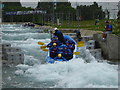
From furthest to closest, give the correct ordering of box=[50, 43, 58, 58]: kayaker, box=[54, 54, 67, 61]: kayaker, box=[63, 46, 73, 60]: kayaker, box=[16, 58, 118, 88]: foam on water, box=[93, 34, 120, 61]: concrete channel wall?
1. box=[93, 34, 120, 61]: concrete channel wall
2. box=[50, 43, 58, 58]: kayaker
3. box=[63, 46, 73, 60]: kayaker
4. box=[54, 54, 67, 61]: kayaker
5. box=[16, 58, 118, 88]: foam on water

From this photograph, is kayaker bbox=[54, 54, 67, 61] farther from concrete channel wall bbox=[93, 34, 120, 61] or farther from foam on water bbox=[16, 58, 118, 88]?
concrete channel wall bbox=[93, 34, 120, 61]

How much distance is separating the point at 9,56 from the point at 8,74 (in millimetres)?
2671

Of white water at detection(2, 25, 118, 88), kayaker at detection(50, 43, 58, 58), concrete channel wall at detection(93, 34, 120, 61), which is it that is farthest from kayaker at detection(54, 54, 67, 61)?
concrete channel wall at detection(93, 34, 120, 61)

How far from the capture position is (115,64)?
52.9 feet

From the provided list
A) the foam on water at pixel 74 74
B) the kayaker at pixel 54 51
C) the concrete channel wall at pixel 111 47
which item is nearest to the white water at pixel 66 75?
the foam on water at pixel 74 74

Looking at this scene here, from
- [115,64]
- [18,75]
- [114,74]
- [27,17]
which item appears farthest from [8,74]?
[27,17]

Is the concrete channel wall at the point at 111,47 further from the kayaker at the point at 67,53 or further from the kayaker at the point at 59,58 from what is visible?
the kayaker at the point at 59,58

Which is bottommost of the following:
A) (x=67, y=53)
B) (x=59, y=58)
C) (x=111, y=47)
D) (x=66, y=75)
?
(x=66, y=75)

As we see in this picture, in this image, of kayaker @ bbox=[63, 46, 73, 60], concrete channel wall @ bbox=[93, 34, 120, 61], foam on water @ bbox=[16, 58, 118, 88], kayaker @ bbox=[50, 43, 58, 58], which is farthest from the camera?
concrete channel wall @ bbox=[93, 34, 120, 61]

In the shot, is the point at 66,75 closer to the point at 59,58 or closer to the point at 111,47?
the point at 59,58

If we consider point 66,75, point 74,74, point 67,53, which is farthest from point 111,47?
point 66,75

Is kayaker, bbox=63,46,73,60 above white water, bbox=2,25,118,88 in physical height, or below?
above

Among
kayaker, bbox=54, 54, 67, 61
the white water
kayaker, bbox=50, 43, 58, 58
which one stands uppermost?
kayaker, bbox=50, 43, 58, 58

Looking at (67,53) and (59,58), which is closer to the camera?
(59,58)
